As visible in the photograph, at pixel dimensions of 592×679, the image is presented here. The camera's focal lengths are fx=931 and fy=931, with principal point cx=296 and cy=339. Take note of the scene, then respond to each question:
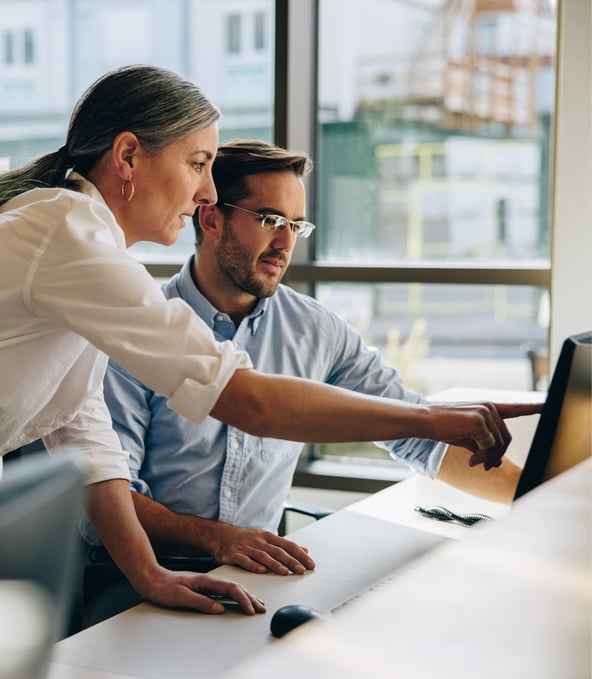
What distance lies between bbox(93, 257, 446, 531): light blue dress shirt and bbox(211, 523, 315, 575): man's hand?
31 cm

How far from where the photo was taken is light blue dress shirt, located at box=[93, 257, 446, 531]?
1893mm

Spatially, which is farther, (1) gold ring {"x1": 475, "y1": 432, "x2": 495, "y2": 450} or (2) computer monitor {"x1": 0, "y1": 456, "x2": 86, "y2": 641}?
(1) gold ring {"x1": 475, "y1": 432, "x2": 495, "y2": 450}

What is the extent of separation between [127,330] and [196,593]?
412 millimetres

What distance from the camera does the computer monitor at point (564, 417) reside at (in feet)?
3.50

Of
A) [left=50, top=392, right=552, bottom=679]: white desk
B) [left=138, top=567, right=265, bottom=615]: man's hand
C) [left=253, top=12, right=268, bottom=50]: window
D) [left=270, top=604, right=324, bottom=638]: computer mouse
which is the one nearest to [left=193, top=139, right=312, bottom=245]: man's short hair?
[left=50, top=392, right=552, bottom=679]: white desk

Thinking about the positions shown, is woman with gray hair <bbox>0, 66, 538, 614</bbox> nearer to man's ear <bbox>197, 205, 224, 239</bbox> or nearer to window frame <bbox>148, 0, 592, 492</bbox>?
man's ear <bbox>197, 205, 224, 239</bbox>

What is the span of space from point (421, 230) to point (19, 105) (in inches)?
66.5

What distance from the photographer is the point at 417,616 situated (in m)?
0.46

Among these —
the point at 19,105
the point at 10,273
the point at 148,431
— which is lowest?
the point at 148,431

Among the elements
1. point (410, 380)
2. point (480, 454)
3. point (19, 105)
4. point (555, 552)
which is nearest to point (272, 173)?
point (480, 454)

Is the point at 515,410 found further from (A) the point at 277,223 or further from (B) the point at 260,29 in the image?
(B) the point at 260,29

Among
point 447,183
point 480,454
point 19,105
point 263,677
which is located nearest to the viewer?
point 263,677

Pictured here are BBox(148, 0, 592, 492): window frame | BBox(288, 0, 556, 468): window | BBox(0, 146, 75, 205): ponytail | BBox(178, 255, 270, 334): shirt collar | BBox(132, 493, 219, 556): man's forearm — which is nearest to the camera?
BBox(0, 146, 75, 205): ponytail

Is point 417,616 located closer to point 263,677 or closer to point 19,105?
point 263,677
